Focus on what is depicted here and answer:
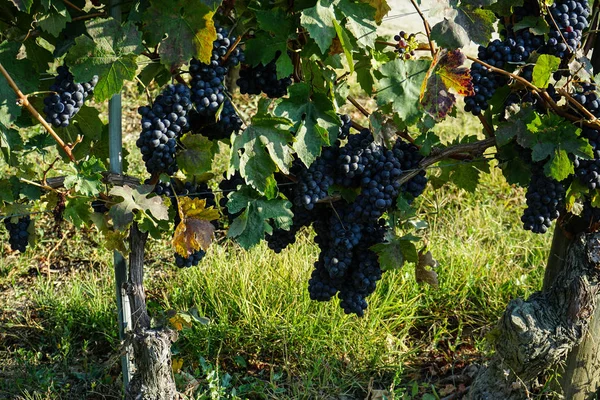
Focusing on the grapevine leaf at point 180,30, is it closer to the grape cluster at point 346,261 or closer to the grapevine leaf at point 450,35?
the grapevine leaf at point 450,35

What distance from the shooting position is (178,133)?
2.41 m

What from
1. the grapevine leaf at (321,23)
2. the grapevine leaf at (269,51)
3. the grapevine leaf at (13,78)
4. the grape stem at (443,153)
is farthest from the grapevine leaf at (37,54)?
the grape stem at (443,153)

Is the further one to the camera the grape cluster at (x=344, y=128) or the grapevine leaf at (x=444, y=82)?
the grape cluster at (x=344, y=128)

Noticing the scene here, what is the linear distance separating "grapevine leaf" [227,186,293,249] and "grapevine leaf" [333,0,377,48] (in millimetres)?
570

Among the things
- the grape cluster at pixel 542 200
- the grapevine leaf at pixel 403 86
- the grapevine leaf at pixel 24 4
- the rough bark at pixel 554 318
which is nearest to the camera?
the grapevine leaf at pixel 24 4

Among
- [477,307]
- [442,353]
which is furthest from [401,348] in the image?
[477,307]

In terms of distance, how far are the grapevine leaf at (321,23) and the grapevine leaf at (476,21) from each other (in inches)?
14.2

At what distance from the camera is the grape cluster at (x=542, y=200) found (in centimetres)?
251

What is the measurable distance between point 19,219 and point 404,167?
1.37 metres

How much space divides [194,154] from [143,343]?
0.71 metres

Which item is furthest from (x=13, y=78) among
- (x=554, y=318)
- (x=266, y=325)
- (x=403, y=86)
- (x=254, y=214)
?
(x=554, y=318)

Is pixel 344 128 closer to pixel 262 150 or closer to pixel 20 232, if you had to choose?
pixel 262 150

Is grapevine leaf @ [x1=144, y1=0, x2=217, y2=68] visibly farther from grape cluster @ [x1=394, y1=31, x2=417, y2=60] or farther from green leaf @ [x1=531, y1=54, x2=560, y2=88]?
green leaf @ [x1=531, y1=54, x2=560, y2=88]

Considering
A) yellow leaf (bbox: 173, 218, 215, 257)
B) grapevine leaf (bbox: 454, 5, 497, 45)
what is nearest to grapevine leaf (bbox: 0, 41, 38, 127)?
yellow leaf (bbox: 173, 218, 215, 257)
